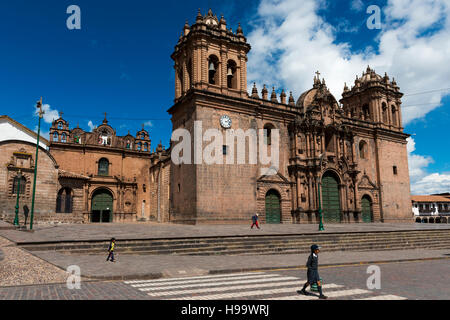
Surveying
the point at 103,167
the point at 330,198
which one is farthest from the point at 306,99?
the point at 103,167

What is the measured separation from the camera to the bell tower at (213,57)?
94.5ft

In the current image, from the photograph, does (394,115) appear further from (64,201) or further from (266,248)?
(64,201)

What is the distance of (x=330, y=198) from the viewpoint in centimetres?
3391

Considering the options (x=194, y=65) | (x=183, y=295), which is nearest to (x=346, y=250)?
(x=183, y=295)

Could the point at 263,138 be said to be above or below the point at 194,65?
below

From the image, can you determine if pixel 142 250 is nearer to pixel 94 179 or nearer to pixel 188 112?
pixel 188 112

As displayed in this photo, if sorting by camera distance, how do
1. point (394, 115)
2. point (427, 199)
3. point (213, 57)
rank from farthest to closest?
1. point (427, 199)
2. point (394, 115)
3. point (213, 57)

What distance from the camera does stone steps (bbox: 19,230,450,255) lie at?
13.8 meters

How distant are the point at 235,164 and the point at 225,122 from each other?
357 cm

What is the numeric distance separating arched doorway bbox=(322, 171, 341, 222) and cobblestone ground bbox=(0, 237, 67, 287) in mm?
27157

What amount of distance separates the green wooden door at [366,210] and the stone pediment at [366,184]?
1.32 metres

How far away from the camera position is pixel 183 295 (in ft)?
24.5

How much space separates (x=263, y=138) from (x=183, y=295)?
80.6 feet

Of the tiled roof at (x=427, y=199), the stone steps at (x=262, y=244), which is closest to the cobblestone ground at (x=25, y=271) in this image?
the stone steps at (x=262, y=244)
